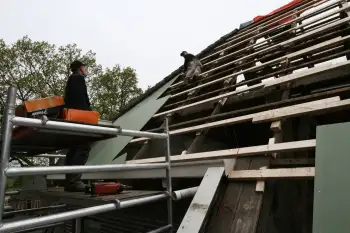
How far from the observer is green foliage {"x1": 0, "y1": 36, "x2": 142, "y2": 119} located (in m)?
19.0

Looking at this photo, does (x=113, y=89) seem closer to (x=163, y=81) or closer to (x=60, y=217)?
(x=163, y=81)

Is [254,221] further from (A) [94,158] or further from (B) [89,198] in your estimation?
(A) [94,158]

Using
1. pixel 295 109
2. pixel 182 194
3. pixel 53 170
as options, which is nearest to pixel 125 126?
pixel 182 194

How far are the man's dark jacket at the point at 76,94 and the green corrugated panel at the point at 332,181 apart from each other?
2.61 meters

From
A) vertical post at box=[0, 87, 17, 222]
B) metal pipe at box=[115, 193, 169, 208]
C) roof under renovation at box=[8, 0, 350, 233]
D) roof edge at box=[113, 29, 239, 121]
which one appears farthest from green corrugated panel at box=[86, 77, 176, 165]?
vertical post at box=[0, 87, 17, 222]

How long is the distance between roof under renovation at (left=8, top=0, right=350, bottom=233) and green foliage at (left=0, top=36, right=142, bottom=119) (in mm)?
15236

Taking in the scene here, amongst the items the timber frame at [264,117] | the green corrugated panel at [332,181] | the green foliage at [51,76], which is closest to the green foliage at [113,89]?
the green foliage at [51,76]

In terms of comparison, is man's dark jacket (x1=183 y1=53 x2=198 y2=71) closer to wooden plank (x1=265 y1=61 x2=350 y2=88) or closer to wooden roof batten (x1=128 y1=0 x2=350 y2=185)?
wooden roof batten (x1=128 y1=0 x2=350 y2=185)

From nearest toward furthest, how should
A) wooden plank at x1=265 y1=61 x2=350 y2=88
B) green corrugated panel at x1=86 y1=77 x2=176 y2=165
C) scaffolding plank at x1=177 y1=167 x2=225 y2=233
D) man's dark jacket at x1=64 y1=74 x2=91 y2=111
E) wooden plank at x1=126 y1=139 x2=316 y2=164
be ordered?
scaffolding plank at x1=177 y1=167 x2=225 y2=233 < wooden plank at x1=126 y1=139 x2=316 y2=164 < wooden plank at x1=265 y1=61 x2=350 y2=88 < man's dark jacket at x1=64 y1=74 x2=91 y2=111 < green corrugated panel at x1=86 y1=77 x2=176 y2=165

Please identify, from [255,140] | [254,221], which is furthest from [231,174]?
[255,140]

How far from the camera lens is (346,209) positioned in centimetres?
160

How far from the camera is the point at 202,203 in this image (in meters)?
2.34

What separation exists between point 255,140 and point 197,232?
2844 millimetres

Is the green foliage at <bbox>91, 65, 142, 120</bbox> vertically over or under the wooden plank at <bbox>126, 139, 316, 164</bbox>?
over
